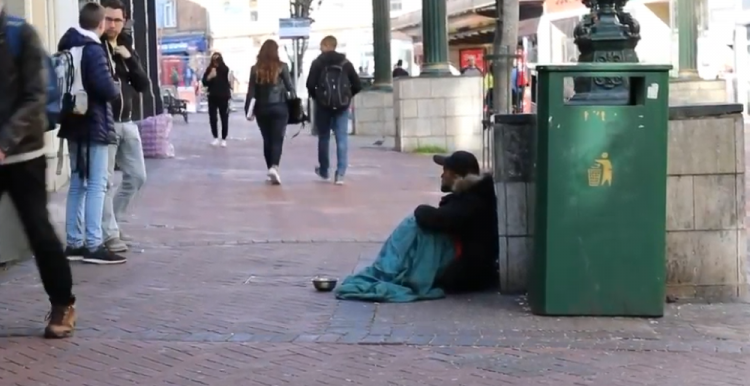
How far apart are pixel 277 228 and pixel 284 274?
7.18 feet

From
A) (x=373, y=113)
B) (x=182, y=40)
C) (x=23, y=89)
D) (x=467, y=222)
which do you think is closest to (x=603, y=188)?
(x=467, y=222)

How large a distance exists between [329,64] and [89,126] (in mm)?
6279

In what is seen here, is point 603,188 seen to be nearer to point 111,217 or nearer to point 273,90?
point 111,217

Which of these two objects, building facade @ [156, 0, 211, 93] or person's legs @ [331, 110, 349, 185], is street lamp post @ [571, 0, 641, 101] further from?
building facade @ [156, 0, 211, 93]

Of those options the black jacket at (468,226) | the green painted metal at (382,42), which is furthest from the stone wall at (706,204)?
the green painted metal at (382,42)

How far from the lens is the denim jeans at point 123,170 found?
8331mm

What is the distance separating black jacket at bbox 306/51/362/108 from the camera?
13.7 m

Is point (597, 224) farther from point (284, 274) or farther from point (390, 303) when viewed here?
point (284, 274)

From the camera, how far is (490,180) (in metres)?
7.16

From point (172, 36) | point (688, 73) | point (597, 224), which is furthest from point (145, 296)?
point (172, 36)

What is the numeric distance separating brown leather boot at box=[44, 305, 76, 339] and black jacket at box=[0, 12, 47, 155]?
0.83m

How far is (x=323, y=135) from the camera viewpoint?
13852mm

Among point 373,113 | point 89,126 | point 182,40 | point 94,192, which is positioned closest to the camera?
point 89,126

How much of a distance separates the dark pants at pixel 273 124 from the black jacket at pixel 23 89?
8003 millimetres
